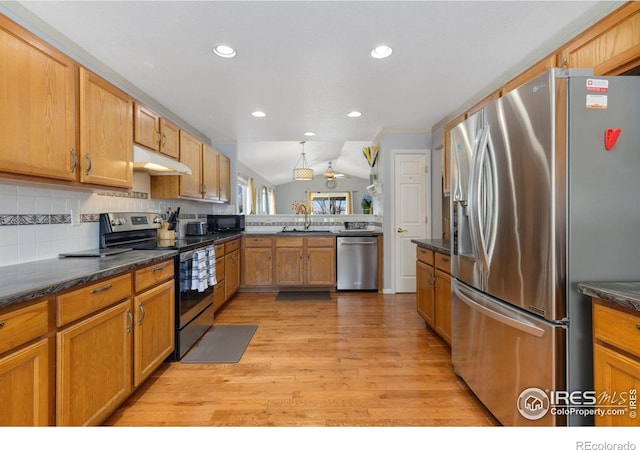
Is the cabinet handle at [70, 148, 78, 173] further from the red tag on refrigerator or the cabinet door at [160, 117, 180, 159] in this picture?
the red tag on refrigerator

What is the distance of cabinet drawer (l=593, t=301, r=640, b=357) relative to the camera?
40.6 inches

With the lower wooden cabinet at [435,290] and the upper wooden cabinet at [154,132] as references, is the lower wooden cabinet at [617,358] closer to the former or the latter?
the lower wooden cabinet at [435,290]

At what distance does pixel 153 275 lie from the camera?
206 cm

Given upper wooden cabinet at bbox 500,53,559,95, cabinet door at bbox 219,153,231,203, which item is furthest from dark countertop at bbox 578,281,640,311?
cabinet door at bbox 219,153,231,203

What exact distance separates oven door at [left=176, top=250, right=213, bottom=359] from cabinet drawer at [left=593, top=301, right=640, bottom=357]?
247 centimetres

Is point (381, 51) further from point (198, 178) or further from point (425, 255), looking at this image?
point (198, 178)

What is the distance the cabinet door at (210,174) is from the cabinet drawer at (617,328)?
3708 millimetres

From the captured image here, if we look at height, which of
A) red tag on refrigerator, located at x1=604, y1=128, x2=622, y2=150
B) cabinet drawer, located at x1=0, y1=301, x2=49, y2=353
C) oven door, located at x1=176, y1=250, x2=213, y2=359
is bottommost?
oven door, located at x1=176, y1=250, x2=213, y2=359

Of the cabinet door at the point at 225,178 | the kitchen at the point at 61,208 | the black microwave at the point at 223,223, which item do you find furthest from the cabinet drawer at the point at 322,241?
the kitchen at the point at 61,208

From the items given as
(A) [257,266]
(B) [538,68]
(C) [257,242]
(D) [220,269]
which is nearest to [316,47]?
(B) [538,68]

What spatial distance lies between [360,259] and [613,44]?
3.43 m
